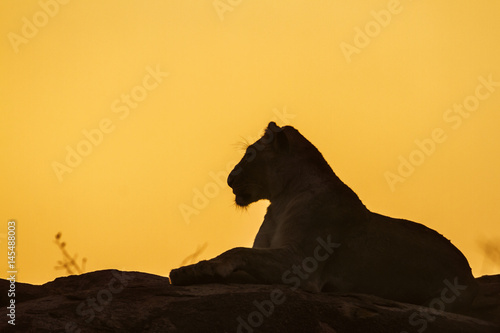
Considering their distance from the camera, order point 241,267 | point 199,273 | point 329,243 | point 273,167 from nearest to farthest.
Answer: point 199,273, point 241,267, point 329,243, point 273,167

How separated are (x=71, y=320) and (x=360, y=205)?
169 inches

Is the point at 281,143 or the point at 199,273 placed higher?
the point at 281,143

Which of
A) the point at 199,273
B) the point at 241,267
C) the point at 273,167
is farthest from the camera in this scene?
the point at 273,167

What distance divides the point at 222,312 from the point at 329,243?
2642 mm

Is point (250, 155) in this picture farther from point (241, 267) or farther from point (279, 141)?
point (241, 267)

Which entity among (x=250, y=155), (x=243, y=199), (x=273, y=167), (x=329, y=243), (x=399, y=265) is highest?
(x=250, y=155)

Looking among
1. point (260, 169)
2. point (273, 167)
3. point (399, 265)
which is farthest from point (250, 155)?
point (399, 265)

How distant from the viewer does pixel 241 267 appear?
739 centimetres

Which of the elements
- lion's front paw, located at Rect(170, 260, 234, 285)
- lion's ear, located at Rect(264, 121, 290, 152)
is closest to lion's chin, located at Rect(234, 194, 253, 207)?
lion's ear, located at Rect(264, 121, 290, 152)

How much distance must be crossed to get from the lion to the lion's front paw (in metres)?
0.30

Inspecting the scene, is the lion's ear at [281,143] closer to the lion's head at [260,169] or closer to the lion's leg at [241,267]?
the lion's head at [260,169]

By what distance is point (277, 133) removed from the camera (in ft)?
32.1

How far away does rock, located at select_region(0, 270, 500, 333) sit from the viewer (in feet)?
19.4

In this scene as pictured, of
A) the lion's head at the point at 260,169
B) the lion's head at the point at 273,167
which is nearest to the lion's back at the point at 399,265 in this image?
the lion's head at the point at 273,167
